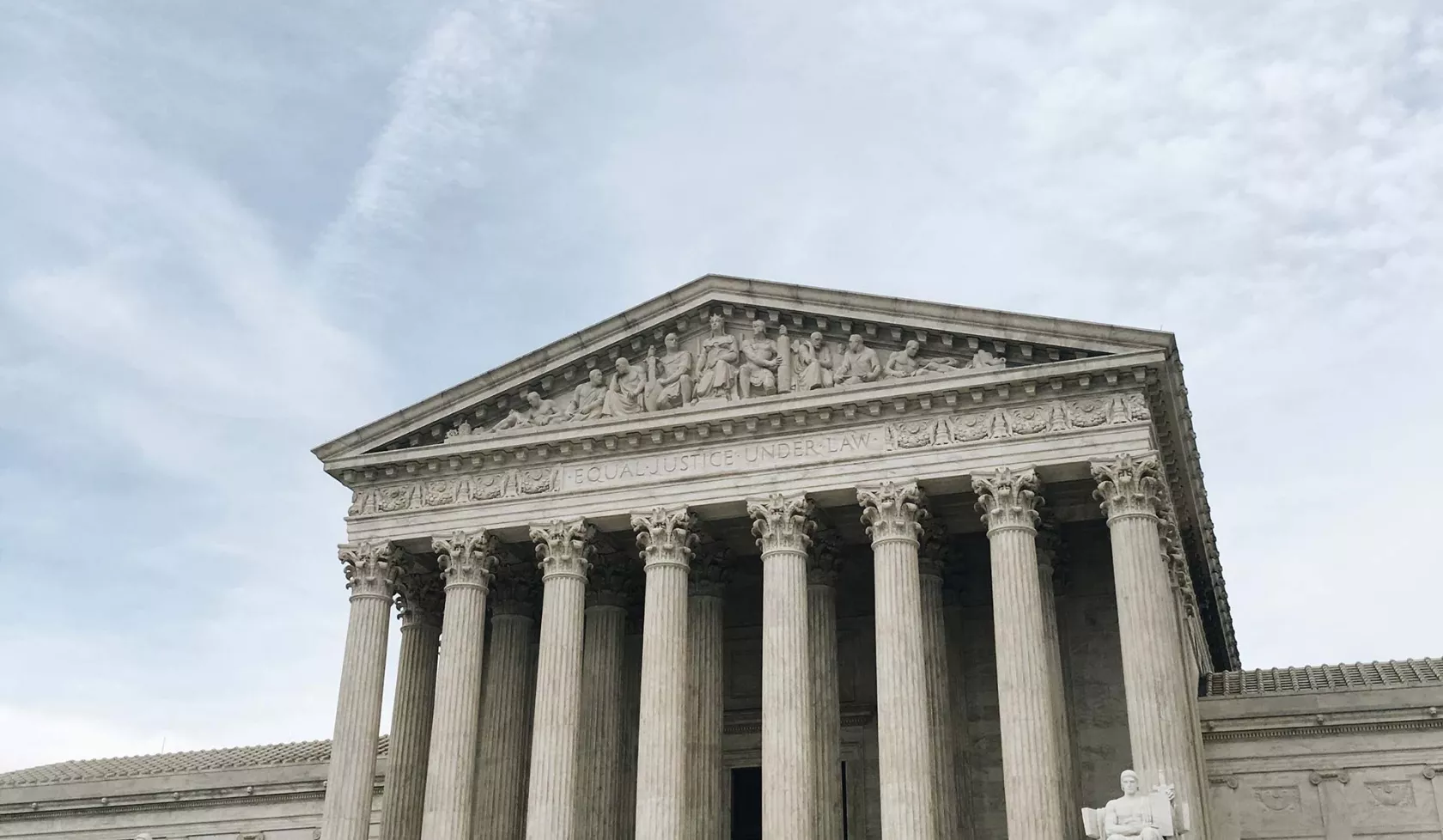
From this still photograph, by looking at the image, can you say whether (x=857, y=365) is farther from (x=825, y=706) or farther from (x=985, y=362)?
(x=825, y=706)

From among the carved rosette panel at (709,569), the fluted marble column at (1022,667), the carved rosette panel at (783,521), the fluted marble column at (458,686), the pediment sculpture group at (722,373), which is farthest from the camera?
the carved rosette panel at (709,569)

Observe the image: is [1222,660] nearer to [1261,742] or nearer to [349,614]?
[1261,742]

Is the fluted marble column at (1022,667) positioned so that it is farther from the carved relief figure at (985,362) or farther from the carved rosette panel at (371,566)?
the carved rosette panel at (371,566)

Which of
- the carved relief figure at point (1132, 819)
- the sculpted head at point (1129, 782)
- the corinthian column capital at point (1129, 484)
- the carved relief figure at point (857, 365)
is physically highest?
the carved relief figure at point (857, 365)

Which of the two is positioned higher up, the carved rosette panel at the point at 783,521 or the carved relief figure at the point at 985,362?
the carved relief figure at the point at 985,362

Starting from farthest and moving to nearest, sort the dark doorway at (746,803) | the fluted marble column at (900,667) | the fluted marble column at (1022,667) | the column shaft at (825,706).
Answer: the dark doorway at (746,803)
the column shaft at (825,706)
the fluted marble column at (900,667)
the fluted marble column at (1022,667)

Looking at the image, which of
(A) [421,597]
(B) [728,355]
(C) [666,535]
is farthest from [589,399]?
(A) [421,597]

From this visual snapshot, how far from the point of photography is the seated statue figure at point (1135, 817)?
929 inches

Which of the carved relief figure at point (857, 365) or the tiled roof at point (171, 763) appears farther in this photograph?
the tiled roof at point (171, 763)

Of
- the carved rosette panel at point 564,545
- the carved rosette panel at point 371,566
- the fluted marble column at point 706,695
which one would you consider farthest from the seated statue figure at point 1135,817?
the carved rosette panel at point 371,566

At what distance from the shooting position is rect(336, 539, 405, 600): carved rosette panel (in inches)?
1330

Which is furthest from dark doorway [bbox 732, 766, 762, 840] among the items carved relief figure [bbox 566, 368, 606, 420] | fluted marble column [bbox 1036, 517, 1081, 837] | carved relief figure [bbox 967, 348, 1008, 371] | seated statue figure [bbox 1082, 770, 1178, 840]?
seated statue figure [bbox 1082, 770, 1178, 840]

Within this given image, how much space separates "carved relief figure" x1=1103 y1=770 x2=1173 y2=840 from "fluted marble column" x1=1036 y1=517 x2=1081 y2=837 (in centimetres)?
456

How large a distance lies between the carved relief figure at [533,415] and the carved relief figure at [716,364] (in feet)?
12.3
